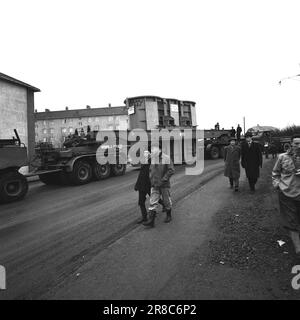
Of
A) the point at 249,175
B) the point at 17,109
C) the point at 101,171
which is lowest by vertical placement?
the point at 101,171

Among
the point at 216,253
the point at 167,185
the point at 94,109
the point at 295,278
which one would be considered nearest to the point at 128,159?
the point at 167,185

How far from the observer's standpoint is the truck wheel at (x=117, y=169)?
14289 millimetres

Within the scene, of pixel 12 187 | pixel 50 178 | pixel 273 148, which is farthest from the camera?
pixel 273 148

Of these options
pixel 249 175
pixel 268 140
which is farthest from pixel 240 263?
pixel 268 140

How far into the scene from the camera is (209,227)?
19.0ft

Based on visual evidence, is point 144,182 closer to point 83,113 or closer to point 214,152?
point 214,152

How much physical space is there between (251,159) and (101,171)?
709cm

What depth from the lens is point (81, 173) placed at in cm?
1277

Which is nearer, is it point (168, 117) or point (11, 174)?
point (11, 174)

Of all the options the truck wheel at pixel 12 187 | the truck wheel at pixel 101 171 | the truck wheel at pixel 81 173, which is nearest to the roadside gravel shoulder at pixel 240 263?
the truck wheel at pixel 12 187

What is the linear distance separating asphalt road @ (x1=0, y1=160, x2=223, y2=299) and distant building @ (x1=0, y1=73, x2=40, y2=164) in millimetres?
A: 10630

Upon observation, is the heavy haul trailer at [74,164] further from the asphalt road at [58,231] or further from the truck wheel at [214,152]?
the truck wheel at [214,152]

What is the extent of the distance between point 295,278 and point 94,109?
77697 mm
